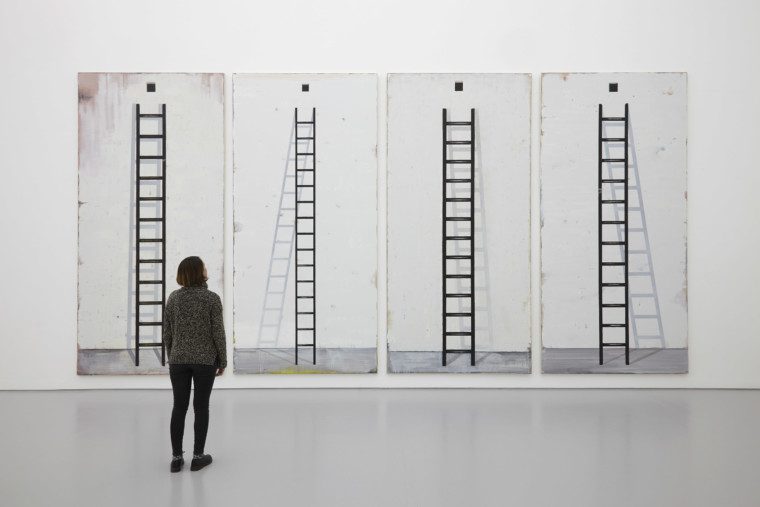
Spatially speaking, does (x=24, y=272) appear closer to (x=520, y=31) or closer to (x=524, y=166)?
(x=524, y=166)

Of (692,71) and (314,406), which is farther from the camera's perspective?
(692,71)

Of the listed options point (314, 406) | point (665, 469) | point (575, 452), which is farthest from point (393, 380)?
point (665, 469)

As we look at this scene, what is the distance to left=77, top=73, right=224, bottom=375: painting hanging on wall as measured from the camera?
6.25m

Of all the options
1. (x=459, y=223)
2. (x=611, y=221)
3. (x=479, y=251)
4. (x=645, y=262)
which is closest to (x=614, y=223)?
(x=611, y=221)

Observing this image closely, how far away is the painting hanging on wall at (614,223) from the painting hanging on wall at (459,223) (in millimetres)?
288

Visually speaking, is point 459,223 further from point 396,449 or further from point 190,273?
point 190,273

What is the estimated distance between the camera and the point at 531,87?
20.7 feet

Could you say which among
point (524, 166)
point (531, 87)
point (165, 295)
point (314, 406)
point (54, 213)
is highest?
point (531, 87)

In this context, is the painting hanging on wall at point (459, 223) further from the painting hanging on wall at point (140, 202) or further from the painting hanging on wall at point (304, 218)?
the painting hanging on wall at point (140, 202)

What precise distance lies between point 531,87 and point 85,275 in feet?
15.6

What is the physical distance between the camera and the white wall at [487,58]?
20.7 ft

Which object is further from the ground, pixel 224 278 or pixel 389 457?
pixel 224 278

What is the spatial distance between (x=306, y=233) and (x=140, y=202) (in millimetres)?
1658

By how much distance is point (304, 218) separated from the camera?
20.6 feet
